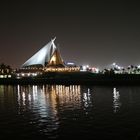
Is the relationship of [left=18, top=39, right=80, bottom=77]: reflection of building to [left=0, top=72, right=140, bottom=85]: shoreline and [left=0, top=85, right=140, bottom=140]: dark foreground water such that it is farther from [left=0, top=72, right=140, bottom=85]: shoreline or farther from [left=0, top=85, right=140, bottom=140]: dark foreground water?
[left=0, top=85, right=140, bottom=140]: dark foreground water

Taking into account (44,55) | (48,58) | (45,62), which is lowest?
(45,62)

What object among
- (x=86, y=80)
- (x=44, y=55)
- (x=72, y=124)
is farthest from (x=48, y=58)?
(x=72, y=124)

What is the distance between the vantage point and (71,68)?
11581cm

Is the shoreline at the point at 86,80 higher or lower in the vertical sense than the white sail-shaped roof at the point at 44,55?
lower

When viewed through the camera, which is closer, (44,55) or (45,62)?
(45,62)

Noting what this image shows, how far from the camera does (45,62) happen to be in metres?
121

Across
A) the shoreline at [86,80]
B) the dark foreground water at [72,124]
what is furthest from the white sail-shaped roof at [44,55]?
the dark foreground water at [72,124]

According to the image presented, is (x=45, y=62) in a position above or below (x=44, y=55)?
below

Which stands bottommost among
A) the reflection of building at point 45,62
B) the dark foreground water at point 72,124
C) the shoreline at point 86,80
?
the dark foreground water at point 72,124

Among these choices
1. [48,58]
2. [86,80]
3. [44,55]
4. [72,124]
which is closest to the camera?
[72,124]

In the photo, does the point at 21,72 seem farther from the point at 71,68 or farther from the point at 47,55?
the point at 71,68

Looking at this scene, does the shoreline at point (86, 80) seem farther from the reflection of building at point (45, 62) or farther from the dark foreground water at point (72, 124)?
the dark foreground water at point (72, 124)

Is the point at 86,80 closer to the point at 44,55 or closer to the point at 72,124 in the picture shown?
the point at 44,55

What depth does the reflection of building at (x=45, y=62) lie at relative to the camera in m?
118
